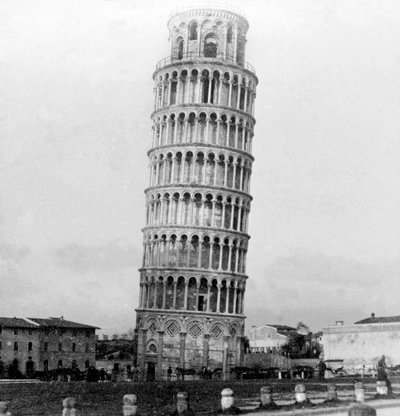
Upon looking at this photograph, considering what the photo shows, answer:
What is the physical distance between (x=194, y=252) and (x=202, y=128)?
877 cm

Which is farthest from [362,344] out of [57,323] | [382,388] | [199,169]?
[382,388]

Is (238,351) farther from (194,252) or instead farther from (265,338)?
(265,338)

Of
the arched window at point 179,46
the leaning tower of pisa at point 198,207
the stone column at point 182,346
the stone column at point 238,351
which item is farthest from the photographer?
the arched window at point 179,46

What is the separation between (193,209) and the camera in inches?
2000

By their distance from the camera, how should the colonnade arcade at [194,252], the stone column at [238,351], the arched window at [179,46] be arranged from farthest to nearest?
1. the arched window at [179,46]
2. the stone column at [238,351]
3. the colonnade arcade at [194,252]

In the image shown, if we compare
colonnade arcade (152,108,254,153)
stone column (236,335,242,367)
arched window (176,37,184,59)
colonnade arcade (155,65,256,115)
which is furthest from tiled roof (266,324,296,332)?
arched window (176,37,184,59)

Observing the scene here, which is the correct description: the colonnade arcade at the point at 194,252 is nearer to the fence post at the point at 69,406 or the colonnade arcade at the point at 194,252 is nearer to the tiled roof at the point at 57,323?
the tiled roof at the point at 57,323

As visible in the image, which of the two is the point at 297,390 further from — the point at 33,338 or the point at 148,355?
the point at 33,338

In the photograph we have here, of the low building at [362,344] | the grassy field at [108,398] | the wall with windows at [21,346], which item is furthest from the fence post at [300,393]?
the wall with windows at [21,346]

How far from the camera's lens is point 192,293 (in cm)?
5034

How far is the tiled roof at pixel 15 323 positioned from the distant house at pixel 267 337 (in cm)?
3652

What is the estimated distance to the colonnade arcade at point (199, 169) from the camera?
51281mm

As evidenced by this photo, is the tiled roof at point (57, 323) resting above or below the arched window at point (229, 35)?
below

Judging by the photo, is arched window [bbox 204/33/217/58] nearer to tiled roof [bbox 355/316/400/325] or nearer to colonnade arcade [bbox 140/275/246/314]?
colonnade arcade [bbox 140/275/246/314]
